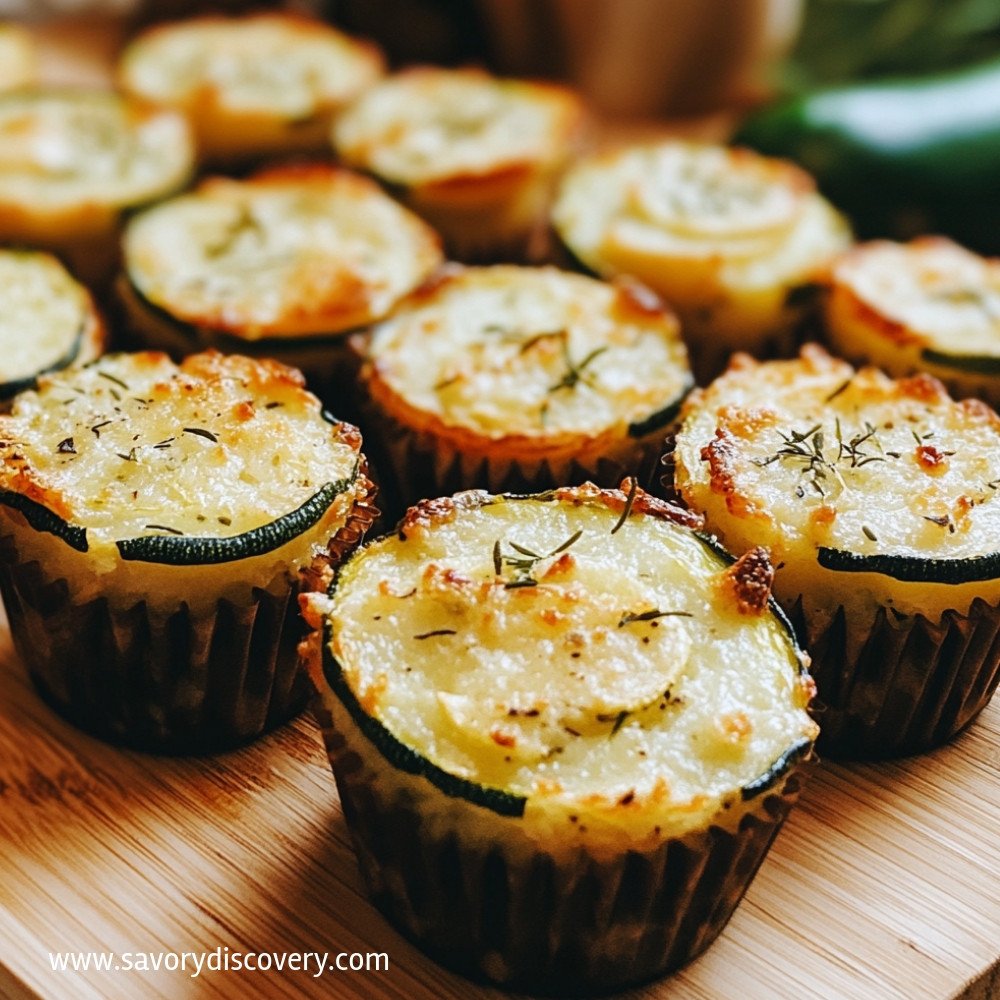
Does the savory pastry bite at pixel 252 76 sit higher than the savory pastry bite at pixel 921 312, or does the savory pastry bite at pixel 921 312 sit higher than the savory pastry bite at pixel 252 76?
the savory pastry bite at pixel 921 312

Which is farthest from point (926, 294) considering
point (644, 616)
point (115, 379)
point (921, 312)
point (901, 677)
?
point (115, 379)

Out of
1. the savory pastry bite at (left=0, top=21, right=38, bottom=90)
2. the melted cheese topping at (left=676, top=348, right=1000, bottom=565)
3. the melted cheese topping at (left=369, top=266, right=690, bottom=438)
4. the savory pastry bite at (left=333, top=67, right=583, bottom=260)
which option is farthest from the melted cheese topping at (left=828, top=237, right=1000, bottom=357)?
the savory pastry bite at (left=0, top=21, right=38, bottom=90)

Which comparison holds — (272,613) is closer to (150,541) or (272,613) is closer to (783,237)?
(150,541)

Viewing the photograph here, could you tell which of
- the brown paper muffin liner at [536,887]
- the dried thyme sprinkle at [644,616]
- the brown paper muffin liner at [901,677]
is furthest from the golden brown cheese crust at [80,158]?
the brown paper muffin liner at [901,677]

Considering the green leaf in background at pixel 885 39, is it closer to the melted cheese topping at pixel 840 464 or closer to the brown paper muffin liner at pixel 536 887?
the melted cheese topping at pixel 840 464

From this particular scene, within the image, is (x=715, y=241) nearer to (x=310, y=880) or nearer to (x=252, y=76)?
(x=252, y=76)

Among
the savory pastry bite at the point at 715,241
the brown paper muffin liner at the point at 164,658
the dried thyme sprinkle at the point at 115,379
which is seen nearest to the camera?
the brown paper muffin liner at the point at 164,658
